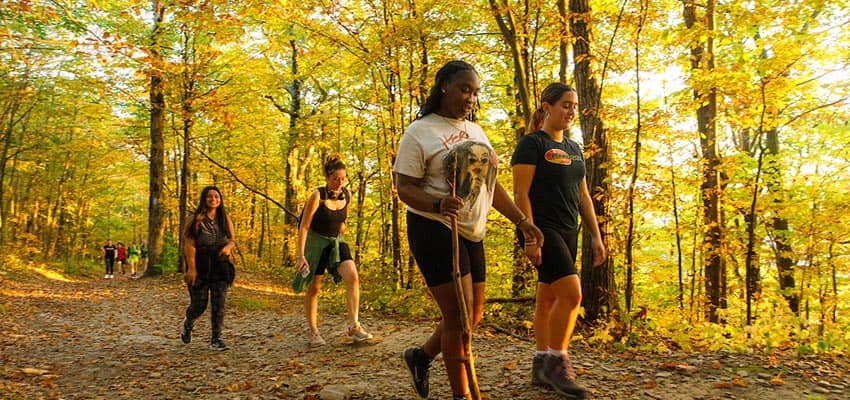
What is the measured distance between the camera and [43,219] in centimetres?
2955

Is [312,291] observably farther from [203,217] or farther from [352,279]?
[203,217]

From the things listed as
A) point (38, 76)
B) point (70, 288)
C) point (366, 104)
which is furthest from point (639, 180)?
point (38, 76)

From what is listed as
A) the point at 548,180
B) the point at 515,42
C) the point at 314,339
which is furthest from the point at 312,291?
the point at 515,42

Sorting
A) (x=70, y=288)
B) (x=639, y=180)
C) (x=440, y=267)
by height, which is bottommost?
(x=70, y=288)

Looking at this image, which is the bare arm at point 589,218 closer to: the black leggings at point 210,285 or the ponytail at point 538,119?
the ponytail at point 538,119

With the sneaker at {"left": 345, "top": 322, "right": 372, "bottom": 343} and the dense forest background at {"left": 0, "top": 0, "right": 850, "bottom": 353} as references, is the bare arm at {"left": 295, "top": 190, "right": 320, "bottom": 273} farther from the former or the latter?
the dense forest background at {"left": 0, "top": 0, "right": 850, "bottom": 353}

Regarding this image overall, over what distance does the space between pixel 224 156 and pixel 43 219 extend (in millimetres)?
13464

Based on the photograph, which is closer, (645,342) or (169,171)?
(645,342)

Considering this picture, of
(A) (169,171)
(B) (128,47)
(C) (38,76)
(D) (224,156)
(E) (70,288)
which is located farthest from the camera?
(A) (169,171)

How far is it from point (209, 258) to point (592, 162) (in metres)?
4.68

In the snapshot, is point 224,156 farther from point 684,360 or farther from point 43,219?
point 684,360

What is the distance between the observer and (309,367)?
5238 mm

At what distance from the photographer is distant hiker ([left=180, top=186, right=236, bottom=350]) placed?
20.6ft

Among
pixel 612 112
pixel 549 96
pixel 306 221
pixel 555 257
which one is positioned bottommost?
pixel 555 257
